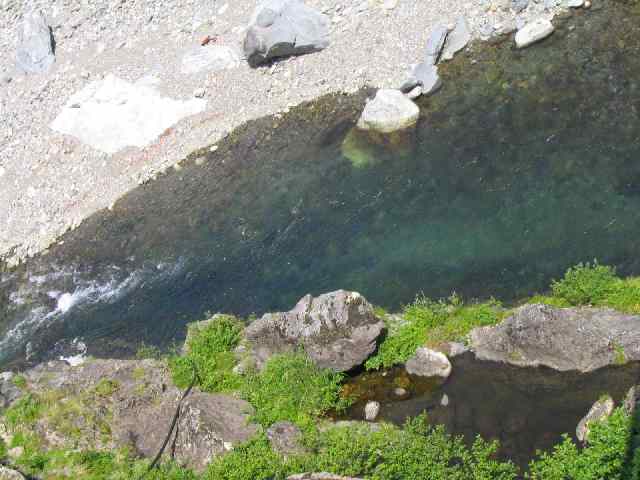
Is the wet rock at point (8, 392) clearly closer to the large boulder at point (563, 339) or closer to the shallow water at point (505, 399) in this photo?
the shallow water at point (505, 399)

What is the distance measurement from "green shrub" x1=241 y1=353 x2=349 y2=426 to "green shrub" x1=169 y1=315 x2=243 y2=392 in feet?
2.79

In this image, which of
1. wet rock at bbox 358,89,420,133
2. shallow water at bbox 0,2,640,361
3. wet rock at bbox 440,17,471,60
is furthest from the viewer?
wet rock at bbox 440,17,471,60

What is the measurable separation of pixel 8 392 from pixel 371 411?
11.1 meters

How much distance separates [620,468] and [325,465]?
6319 millimetres

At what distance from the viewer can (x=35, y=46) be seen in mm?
39781

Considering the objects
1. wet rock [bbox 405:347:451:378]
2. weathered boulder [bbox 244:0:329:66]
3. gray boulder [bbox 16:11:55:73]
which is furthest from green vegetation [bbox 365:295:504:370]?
gray boulder [bbox 16:11:55:73]

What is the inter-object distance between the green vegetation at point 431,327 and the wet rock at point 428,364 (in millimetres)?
478

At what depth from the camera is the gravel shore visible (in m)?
33.1

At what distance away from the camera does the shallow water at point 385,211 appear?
74.1 ft

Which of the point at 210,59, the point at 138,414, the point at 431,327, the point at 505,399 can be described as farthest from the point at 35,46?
the point at 505,399

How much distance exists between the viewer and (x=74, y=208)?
32.8 m

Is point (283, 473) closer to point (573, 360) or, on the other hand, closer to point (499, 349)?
point (499, 349)

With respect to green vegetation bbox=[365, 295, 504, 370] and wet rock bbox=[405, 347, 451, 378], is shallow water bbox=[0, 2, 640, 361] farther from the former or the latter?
wet rock bbox=[405, 347, 451, 378]

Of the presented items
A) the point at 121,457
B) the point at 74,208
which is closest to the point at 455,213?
the point at 121,457
